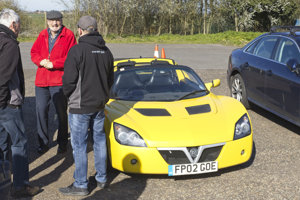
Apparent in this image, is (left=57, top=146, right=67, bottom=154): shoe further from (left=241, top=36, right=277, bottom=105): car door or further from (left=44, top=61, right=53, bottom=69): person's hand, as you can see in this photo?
(left=241, top=36, right=277, bottom=105): car door

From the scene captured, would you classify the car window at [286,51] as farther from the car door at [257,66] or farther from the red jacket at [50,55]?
the red jacket at [50,55]

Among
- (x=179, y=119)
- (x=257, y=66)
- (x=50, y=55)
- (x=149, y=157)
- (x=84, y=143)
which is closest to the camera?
(x=84, y=143)

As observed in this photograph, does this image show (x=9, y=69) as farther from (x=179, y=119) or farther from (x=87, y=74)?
(x=179, y=119)

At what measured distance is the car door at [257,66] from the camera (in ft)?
24.0

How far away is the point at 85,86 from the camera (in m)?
4.18

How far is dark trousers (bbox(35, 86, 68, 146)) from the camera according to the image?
568 centimetres

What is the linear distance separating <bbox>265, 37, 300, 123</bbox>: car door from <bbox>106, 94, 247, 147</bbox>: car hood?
1208 millimetres

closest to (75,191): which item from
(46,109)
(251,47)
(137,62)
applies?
(46,109)

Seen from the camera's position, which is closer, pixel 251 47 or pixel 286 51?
pixel 286 51

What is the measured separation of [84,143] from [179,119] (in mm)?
1179

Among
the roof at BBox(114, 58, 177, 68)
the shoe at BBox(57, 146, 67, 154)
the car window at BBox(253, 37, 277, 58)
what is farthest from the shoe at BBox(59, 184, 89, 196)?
the car window at BBox(253, 37, 277, 58)

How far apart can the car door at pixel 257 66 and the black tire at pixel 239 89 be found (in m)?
0.16

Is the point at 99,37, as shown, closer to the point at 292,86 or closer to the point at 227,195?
the point at 227,195

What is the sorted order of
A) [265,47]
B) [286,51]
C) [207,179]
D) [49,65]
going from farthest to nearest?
[265,47] → [286,51] → [49,65] → [207,179]
